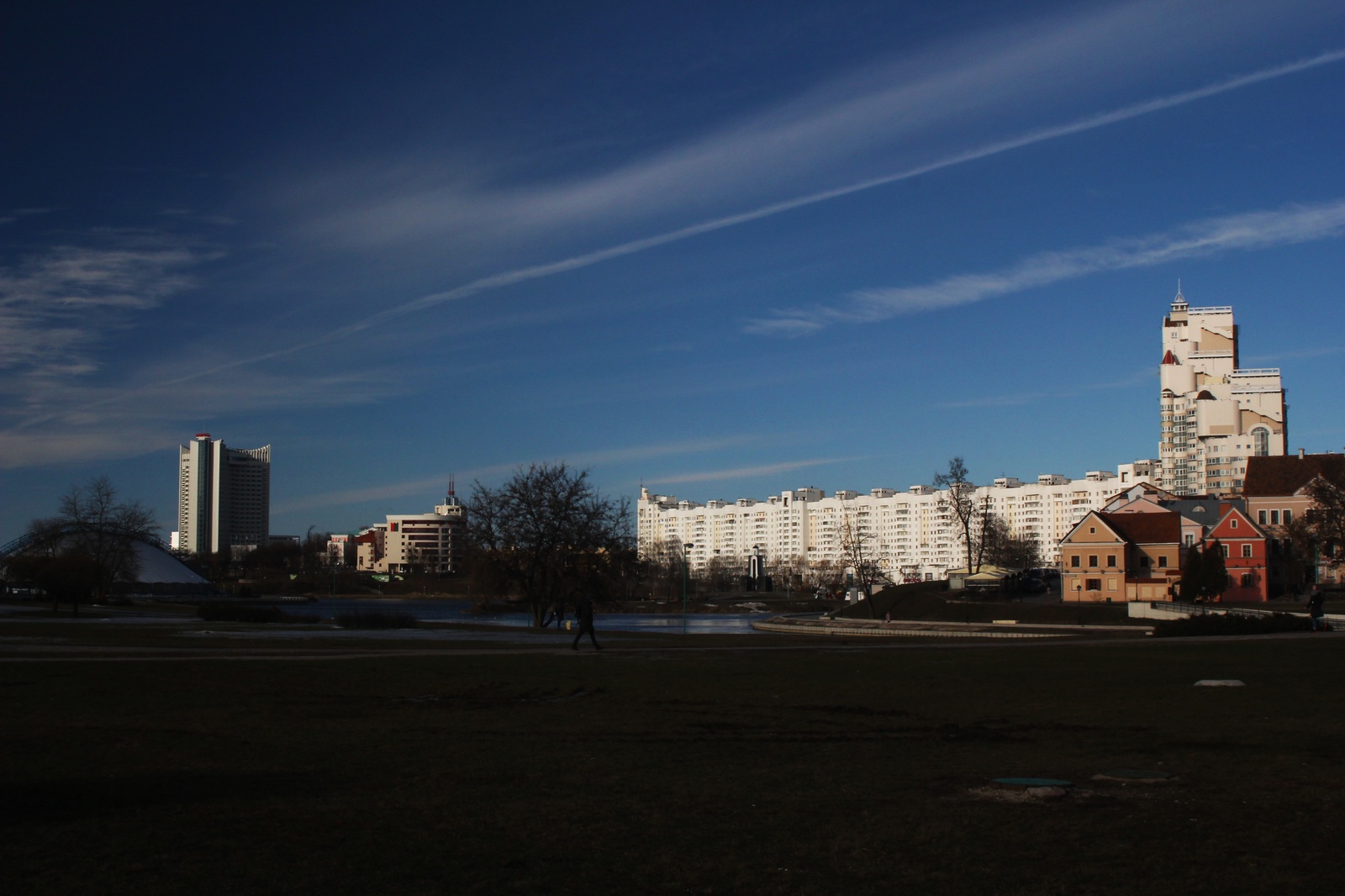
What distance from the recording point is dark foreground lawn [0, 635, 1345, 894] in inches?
292

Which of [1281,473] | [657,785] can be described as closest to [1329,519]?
[1281,473]

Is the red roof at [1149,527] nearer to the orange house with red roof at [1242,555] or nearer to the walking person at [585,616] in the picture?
the orange house with red roof at [1242,555]

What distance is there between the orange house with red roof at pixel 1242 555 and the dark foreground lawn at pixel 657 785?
74425mm

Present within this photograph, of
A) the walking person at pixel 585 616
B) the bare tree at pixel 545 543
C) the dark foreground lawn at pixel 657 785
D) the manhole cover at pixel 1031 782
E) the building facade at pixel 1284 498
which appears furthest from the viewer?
the building facade at pixel 1284 498

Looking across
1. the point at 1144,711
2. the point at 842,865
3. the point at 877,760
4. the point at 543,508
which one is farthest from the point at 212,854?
the point at 543,508

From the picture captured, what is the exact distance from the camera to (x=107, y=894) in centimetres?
678

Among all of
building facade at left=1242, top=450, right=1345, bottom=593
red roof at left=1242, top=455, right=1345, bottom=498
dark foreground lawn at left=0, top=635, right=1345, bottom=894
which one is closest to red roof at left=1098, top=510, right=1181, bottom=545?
building facade at left=1242, top=450, right=1345, bottom=593

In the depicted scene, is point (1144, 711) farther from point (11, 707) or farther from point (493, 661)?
point (11, 707)

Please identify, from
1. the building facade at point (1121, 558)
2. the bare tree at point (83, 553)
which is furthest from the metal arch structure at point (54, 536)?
the building facade at point (1121, 558)

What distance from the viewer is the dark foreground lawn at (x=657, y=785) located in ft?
24.3

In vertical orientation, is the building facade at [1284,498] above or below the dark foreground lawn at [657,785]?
above

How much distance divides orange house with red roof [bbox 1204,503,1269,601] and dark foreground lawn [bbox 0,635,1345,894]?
74425mm

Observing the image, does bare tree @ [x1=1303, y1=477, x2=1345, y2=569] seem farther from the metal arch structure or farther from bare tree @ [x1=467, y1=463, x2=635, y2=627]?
the metal arch structure

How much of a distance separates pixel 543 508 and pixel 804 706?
4691 cm
